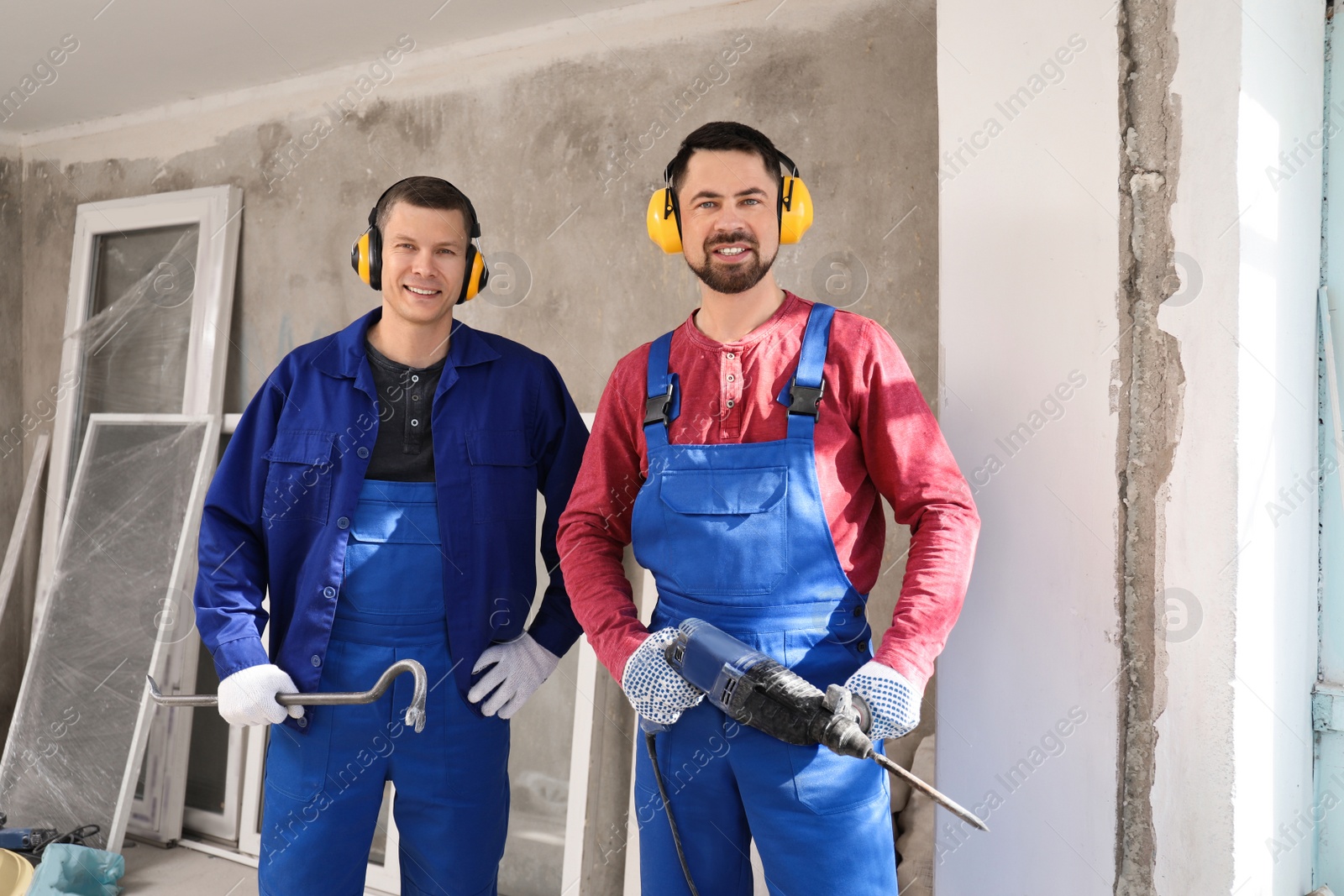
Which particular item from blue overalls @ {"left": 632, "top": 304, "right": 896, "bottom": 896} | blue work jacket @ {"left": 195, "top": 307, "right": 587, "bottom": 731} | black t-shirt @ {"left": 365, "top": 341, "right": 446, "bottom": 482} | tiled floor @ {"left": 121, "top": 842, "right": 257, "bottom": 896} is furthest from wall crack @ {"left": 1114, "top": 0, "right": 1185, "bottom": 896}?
tiled floor @ {"left": 121, "top": 842, "right": 257, "bottom": 896}

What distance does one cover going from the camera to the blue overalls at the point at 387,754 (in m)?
1.96

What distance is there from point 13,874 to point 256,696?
2.08 m

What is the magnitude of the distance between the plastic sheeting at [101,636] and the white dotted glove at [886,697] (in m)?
3.17

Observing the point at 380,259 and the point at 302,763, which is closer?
the point at 302,763

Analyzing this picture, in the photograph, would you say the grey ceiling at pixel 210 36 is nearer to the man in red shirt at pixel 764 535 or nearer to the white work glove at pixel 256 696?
the man in red shirt at pixel 764 535

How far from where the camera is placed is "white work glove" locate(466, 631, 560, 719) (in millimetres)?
2037

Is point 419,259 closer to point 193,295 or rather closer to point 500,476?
point 500,476

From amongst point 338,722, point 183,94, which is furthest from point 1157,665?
point 183,94

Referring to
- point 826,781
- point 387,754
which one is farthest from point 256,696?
point 826,781

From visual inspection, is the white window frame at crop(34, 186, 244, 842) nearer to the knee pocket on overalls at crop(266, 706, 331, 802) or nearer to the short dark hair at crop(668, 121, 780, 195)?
the knee pocket on overalls at crop(266, 706, 331, 802)

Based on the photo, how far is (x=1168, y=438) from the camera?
5.89 ft

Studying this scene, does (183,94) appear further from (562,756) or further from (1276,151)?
(1276,151)

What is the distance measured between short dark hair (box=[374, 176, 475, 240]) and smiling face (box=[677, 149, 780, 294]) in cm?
62

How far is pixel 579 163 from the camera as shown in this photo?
3328 millimetres
